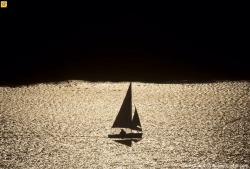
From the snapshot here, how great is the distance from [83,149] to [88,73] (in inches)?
173

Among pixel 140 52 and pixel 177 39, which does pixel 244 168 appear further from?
pixel 177 39

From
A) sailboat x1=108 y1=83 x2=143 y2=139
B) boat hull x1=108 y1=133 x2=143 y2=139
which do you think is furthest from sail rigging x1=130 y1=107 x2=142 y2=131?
boat hull x1=108 y1=133 x2=143 y2=139

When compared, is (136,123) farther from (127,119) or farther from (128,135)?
(128,135)

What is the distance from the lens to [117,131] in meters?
6.93

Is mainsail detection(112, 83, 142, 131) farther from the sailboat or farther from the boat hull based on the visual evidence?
the boat hull

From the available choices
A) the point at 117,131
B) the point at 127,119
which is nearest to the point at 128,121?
the point at 127,119

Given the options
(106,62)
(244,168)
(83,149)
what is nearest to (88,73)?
(106,62)

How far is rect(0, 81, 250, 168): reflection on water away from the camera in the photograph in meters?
5.83

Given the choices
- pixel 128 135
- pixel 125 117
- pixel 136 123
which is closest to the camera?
pixel 128 135

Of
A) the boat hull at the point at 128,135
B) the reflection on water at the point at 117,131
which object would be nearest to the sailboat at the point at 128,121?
the boat hull at the point at 128,135

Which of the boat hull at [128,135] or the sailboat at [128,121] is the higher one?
the sailboat at [128,121]

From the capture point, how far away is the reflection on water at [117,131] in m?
5.83

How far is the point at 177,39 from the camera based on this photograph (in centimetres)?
1345

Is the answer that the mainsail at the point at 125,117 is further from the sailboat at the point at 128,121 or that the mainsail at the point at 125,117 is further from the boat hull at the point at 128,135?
the boat hull at the point at 128,135
